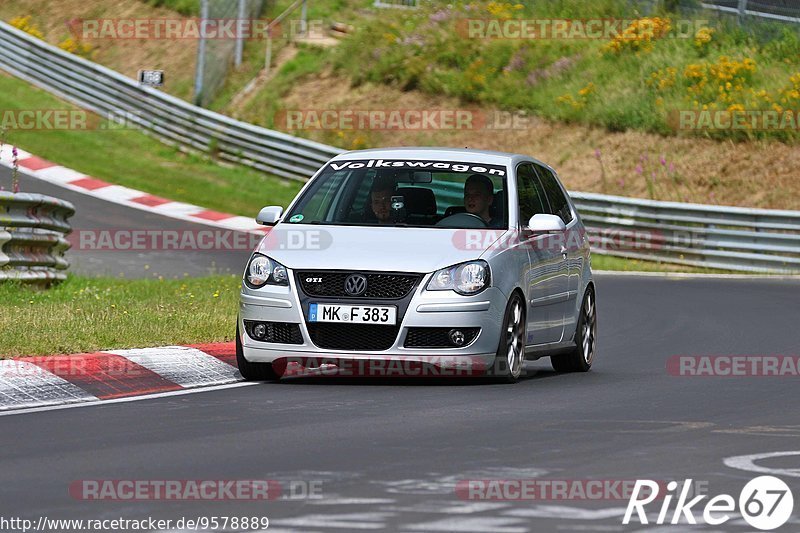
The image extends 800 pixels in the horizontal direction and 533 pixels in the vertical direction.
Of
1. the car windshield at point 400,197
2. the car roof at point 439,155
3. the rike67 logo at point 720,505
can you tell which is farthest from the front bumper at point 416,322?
the rike67 logo at point 720,505

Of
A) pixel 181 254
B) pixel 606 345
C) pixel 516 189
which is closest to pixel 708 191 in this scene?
pixel 181 254

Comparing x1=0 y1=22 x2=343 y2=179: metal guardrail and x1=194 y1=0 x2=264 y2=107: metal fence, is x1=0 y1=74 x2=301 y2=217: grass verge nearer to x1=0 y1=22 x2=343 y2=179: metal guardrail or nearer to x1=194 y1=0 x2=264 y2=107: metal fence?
x1=0 y1=22 x2=343 y2=179: metal guardrail

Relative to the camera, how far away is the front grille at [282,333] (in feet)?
35.8

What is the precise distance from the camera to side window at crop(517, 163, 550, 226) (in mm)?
12125

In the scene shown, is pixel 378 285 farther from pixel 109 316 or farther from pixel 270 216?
pixel 109 316

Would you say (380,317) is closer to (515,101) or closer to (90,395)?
(90,395)

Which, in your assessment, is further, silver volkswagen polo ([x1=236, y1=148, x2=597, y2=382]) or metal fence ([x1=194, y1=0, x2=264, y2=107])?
metal fence ([x1=194, y1=0, x2=264, y2=107])

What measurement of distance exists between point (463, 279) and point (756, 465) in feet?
11.3

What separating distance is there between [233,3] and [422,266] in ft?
96.2

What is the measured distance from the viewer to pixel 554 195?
43.0ft

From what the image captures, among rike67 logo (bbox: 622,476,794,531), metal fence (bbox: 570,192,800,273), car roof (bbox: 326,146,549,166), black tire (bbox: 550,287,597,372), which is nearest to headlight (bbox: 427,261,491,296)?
car roof (bbox: 326,146,549,166)

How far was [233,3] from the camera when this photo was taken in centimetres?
3928

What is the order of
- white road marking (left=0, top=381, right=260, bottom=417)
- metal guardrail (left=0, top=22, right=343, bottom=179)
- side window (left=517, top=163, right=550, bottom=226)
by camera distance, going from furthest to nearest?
1. metal guardrail (left=0, top=22, right=343, bottom=179)
2. side window (left=517, top=163, right=550, bottom=226)
3. white road marking (left=0, top=381, right=260, bottom=417)

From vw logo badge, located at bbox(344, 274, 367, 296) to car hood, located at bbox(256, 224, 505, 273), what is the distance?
0.06m
